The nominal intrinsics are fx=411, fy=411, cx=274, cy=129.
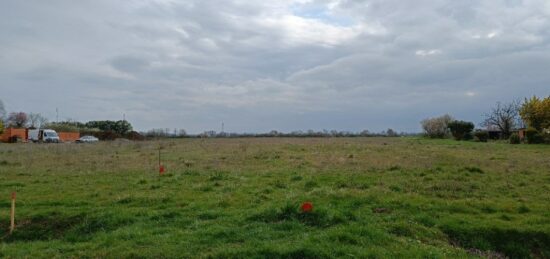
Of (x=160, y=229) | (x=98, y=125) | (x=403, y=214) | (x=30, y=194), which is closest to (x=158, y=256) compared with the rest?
(x=160, y=229)

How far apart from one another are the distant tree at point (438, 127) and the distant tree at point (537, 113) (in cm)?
1809

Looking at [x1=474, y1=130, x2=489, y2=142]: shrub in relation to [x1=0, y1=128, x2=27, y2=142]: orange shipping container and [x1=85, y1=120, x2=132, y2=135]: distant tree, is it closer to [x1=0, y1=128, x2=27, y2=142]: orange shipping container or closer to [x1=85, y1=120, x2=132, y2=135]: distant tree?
[x1=85, y1=120, x2=132, y2=135]: distant tree

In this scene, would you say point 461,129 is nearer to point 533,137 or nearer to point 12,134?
point 533,137

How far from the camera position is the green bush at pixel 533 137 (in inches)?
1925

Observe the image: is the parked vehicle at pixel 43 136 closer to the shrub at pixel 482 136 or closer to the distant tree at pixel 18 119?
the distant tree at pixel 18 119

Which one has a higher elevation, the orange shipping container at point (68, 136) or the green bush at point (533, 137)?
the orange shipping container at point (68, 136)

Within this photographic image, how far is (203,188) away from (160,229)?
4.89 metres

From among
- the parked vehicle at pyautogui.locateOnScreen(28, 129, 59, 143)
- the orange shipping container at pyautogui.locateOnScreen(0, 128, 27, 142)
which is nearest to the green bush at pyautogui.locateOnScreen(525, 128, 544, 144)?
the parked vehicle at pyautogui.locateOnScreen(28, 129, 59, 143)

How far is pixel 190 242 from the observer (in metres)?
7.71

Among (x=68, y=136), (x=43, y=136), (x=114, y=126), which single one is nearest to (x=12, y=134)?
(x=43, y=136)

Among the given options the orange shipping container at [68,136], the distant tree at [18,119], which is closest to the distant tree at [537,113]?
the orange shipping container at [68,136]

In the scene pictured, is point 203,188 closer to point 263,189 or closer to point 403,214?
point 263,189

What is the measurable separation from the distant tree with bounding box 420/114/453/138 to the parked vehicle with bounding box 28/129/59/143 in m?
70.0

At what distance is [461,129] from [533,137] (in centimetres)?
2047
